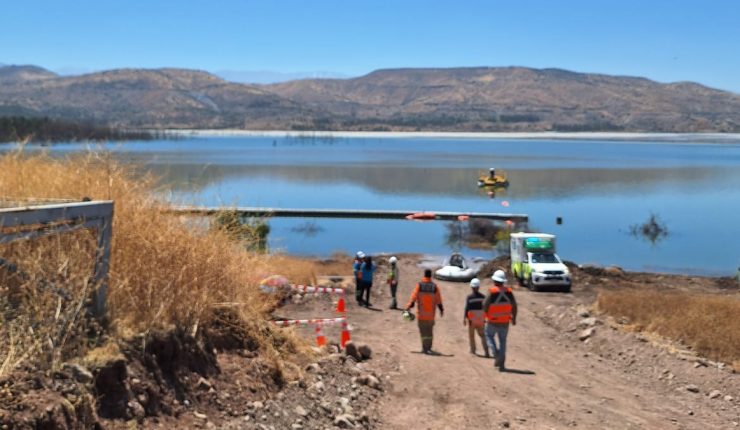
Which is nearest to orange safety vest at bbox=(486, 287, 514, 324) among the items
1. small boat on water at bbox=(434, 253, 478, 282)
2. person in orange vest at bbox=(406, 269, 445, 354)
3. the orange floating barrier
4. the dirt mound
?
person in orange vest at bbox=(406, 269, 445, 354)

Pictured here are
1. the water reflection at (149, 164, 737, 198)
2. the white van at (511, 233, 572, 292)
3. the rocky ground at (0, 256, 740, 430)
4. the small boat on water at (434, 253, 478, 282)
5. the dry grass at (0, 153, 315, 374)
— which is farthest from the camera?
the water reflection at (149, 164, 737, 198)

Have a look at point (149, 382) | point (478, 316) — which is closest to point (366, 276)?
point (478, 316)

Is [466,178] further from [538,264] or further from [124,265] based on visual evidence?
[124,265]

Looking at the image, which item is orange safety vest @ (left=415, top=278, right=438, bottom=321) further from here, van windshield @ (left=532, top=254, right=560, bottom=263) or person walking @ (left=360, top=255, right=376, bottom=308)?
van windshield @ (left=532, top=254, right=560, bottom=263)

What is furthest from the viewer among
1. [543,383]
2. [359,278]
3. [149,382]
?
[359,278]

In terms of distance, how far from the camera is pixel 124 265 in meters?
9.22

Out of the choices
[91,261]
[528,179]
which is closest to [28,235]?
[91,261]

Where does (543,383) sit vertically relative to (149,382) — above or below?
below

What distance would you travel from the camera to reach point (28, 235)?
742 centimetres

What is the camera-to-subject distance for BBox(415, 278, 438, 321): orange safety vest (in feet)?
46.0

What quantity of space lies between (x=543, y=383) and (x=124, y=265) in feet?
21.0

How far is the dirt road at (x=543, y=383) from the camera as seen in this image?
10539mm

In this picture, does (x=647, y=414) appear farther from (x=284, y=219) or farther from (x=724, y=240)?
(x=284, y=219)

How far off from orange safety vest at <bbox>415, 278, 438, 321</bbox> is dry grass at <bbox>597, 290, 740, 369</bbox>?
5.16 m
